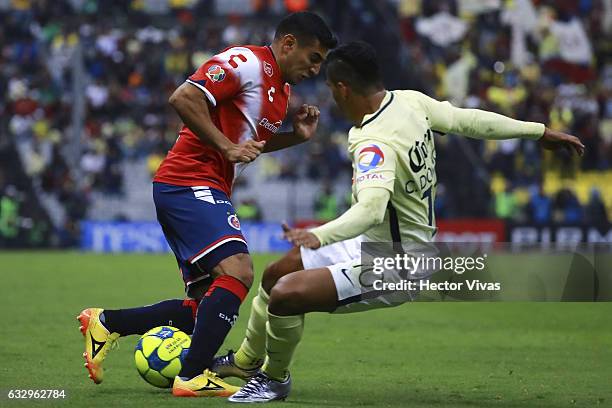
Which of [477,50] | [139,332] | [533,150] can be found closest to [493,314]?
[139,332]

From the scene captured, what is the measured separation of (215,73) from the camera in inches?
278

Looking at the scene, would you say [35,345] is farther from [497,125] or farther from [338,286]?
[497,125]

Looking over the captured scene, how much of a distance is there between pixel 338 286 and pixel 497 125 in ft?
4.39

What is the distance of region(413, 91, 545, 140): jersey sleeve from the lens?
6801mm

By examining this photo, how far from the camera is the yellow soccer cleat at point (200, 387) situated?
693 centimetres

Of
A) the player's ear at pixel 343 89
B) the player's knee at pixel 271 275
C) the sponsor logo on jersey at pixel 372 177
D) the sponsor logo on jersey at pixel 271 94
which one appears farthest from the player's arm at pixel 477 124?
the player's knee at pixel 271 275

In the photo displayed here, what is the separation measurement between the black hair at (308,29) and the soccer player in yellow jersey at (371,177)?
25.4 inches

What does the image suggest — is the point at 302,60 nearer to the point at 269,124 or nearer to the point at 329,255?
the point at 269,124

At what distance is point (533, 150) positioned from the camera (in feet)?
82.7

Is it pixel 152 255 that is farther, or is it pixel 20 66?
pixel 20 66

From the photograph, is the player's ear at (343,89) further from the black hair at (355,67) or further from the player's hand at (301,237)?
the player's hand at (301,237)

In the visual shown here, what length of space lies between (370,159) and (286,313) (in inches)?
38.9

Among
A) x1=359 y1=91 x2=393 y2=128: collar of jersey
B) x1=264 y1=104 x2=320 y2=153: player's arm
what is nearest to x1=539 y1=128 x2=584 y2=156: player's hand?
x1=359 y1=91 x2=393 y2=128: collar of jersey

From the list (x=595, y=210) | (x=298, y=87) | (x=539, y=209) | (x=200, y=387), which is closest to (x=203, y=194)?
(x=200, y=387)
